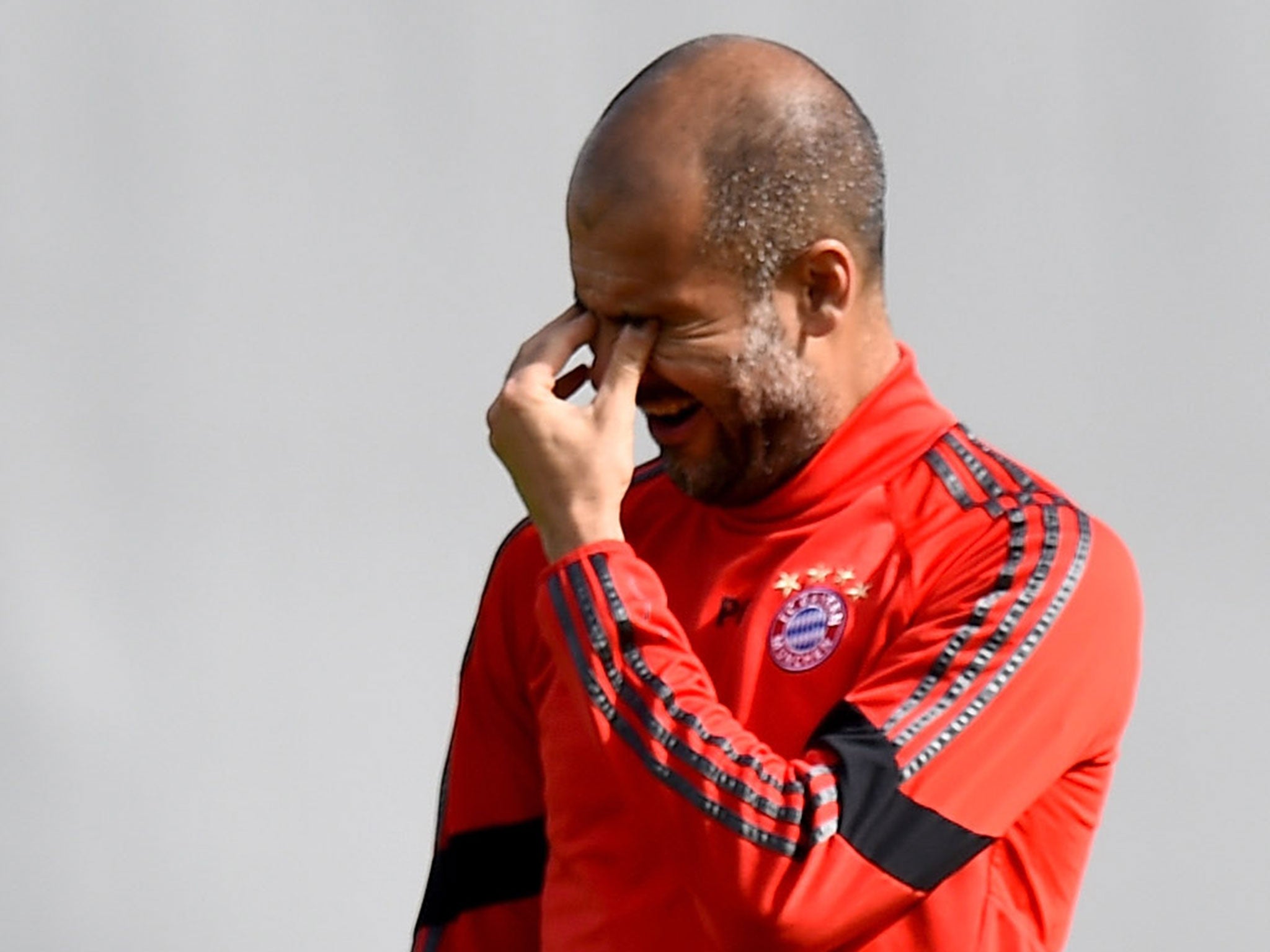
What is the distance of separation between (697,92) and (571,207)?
0.14 m

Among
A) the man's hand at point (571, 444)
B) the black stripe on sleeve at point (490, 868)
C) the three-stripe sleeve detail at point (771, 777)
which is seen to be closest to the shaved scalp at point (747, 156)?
the man's hand at point (571, 444)

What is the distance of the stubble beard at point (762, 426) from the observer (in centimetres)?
223

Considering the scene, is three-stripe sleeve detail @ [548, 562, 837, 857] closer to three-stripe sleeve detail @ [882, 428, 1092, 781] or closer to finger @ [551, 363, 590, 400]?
three-stripe sleeve detail @ [882, 428, 1092, 781]

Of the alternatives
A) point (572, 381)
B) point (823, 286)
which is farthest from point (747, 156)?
point (572, 381)

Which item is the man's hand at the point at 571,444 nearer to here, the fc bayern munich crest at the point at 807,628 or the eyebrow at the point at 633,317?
the eyebrow at the point at 633,317

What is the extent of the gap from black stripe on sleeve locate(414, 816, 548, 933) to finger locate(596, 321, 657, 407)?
43cm

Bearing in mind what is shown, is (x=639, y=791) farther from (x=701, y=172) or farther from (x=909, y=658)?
(x=701, y=172)

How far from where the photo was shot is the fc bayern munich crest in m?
2.19

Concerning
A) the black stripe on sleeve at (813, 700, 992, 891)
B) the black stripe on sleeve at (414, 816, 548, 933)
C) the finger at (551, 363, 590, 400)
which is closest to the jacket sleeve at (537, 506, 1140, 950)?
the black stripe on sleeve at (813, 700, 992, 891)

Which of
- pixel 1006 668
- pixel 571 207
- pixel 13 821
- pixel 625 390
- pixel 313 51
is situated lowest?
pixel 13 821

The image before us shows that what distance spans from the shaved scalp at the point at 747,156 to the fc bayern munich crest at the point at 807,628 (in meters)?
0.25

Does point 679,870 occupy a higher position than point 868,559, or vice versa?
point 868,559

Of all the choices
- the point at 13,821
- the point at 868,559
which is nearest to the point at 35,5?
the point at 13,821

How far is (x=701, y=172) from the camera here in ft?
7.28
